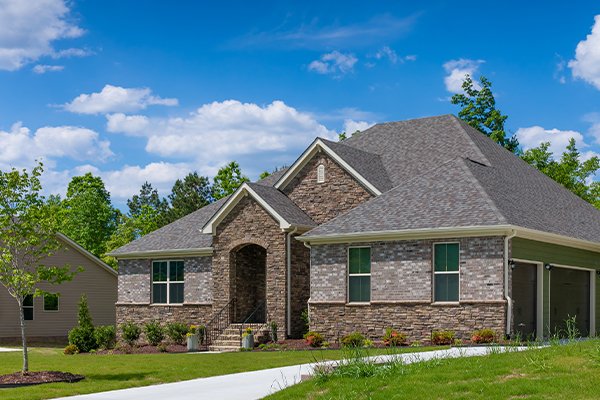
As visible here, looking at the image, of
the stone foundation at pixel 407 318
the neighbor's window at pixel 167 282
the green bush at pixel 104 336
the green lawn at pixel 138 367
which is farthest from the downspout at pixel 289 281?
the green bush at pixel 104 336

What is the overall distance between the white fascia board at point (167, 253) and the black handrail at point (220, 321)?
8.77 ft

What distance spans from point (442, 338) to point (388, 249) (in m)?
3.53

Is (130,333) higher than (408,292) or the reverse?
the reverse

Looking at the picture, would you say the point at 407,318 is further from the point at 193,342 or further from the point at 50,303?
the point at 50,303

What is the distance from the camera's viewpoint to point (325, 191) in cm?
3170

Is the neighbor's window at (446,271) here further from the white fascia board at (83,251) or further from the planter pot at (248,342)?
the white fascia board at (83,251)

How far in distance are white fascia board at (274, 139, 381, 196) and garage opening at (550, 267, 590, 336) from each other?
7.23 m

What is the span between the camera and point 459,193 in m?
27.4

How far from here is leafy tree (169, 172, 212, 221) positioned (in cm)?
7406

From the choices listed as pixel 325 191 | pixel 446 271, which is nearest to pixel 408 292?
pixel 446 271

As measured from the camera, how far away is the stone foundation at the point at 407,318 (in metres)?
25.0

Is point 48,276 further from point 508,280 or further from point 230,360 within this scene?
point 508,280

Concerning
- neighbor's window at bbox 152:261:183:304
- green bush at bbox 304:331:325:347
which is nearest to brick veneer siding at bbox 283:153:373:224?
green bush at bbox 304:331:325:347

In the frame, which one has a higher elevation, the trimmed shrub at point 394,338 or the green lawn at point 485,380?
the green lawn at point 485,380
